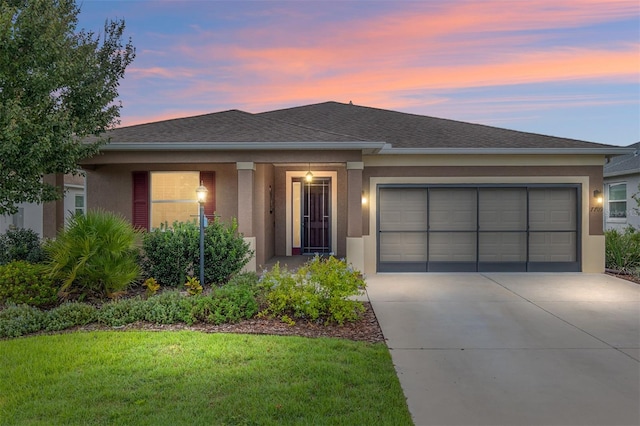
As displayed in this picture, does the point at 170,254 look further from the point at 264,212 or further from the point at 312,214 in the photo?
the point at 312,214

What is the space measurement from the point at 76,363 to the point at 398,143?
8411 mm

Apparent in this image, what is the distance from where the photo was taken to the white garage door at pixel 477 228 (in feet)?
34.1

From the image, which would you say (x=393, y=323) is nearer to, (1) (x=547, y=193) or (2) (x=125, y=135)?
(1) (x=547, y=193)

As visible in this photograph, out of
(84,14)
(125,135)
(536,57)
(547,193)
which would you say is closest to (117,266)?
(125,135)

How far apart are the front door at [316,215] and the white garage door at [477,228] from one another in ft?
8.32

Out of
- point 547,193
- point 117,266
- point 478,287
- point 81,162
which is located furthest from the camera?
point 547,193

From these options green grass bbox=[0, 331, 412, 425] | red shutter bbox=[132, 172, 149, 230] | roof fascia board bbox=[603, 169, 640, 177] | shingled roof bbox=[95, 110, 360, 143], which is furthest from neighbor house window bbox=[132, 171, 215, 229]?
roof fascia board bbox=[603, 169, 640, 177]

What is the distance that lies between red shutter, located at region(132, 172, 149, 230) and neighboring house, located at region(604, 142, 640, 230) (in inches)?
598

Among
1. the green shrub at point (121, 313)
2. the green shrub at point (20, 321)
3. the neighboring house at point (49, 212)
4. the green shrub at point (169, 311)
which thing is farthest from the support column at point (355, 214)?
the green shrub at point (20, 321)

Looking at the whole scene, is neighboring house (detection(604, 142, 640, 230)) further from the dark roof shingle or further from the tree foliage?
the tree foliage

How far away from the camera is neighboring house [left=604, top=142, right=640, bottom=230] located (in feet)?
47.4

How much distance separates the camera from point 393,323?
5855mm

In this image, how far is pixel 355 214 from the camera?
9641mm

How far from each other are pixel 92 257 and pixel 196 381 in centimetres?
387
